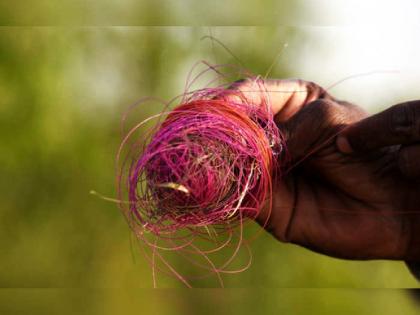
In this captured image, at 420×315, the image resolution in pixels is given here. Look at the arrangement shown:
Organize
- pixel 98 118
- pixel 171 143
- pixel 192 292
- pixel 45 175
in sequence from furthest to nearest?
1. pixel 45 175
2. pixel 98 118
3. pixel 192 292
4. pixel 171 143

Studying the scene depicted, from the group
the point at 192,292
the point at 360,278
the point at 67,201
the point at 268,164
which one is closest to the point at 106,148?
the point at 67,201

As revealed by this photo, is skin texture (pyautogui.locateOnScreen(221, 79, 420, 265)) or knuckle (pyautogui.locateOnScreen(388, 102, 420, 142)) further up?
knuckle (pyautogui.locateOnScreen(388, 102, 420, 142))

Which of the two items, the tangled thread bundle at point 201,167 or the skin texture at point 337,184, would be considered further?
the skin texture at point 337,184

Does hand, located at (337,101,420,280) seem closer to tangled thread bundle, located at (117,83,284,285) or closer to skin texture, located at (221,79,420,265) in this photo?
skin texture, located at (221,79,420,265)

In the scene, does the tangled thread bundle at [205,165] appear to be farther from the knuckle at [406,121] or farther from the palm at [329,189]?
the knuckle at [406,121]

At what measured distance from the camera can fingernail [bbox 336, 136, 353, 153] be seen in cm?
73

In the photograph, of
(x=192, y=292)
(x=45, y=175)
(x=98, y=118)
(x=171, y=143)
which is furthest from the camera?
(x=45, y=175)

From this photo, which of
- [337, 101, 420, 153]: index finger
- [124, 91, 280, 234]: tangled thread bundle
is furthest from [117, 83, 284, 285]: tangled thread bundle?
[337, 101, 420, 153]: index finger

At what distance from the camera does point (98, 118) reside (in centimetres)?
201

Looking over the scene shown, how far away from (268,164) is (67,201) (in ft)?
5.01

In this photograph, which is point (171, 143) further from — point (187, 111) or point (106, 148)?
point (106, 148)

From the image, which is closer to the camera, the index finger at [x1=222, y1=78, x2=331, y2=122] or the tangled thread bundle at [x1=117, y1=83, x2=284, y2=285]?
the tangled thread bundle at [x1=117, y1=83, x2=284, y2=285]

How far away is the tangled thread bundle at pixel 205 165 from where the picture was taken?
2.09 feet

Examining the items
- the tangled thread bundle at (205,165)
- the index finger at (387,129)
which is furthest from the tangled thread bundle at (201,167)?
the index finger at (387,129)
